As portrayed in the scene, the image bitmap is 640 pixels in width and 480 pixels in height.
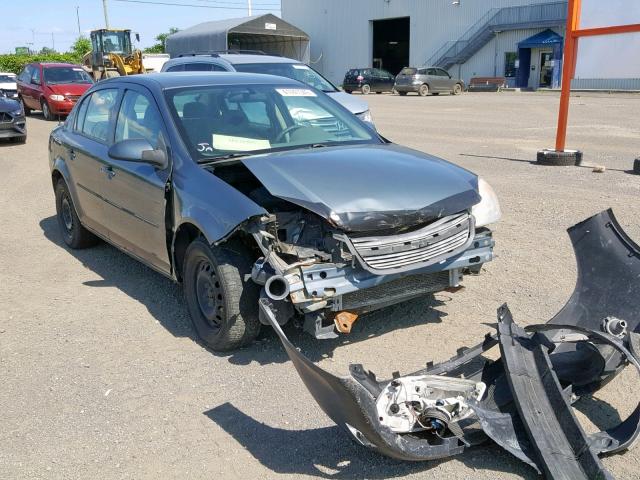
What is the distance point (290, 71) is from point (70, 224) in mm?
6023

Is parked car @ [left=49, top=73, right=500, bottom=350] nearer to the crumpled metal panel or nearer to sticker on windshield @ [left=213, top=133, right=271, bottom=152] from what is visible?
sticker on windshield @ [left=213, top=133, right=271, bottom=152]

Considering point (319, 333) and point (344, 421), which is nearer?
point (344, 421)

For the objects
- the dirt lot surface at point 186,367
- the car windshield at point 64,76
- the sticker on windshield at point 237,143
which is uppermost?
the car windshield at point 64,76

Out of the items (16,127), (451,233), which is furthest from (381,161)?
(16,127)

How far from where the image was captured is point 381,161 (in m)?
4.59

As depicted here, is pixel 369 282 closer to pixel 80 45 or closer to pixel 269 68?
pixel 269 68

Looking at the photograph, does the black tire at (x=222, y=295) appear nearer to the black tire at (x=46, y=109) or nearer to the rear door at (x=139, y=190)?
the rear door at (x=139, y=190)

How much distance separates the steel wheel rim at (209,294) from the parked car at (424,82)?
3388cm

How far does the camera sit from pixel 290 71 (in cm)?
1195

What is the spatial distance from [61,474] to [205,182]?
6.47 feet

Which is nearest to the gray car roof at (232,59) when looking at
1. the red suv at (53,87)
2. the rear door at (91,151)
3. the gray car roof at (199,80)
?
the rear door at (91,151)

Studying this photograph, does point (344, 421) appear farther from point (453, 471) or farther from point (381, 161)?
point (381, 161)

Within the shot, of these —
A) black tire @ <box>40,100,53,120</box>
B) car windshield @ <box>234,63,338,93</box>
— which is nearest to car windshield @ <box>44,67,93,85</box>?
black tire @ <box>40,100,53,120</box>

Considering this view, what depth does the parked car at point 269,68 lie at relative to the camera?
451 inches
